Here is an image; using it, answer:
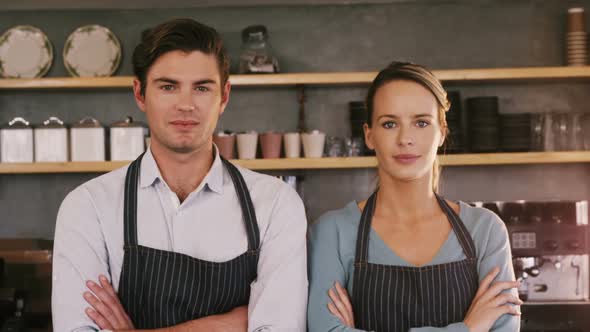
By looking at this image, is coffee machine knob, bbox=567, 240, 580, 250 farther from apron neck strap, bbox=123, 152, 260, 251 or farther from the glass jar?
apron neck strap, bbox=123, 152, 260, 251

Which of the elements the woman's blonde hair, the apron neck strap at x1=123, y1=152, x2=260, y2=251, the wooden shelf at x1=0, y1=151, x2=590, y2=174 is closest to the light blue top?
the apron neck strap at x1=123, y1=152, x2=260, y2=251

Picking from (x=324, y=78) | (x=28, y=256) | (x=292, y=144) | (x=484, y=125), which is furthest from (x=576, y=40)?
(x=28, y=256)

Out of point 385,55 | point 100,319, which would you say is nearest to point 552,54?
point 385,55

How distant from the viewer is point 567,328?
3732 millimetres

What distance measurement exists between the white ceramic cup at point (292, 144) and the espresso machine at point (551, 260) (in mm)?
984

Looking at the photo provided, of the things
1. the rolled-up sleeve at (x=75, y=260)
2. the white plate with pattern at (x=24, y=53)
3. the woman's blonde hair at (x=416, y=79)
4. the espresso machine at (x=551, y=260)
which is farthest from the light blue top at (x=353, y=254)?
the white plate with pattern at (x=24, y=53)

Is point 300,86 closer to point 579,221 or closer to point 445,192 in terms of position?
point 445,192

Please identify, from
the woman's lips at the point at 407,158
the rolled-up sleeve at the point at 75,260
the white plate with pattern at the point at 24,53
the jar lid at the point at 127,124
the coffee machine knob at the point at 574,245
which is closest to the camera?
the rolled-up sleeve at the point at 75,260

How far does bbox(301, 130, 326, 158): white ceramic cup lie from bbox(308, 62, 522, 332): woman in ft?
5.60

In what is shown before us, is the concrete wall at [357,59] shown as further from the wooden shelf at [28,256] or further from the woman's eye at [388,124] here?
the woman's eye at [388,124]

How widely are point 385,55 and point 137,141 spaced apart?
1.43 meters

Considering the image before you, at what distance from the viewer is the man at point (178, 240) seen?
6.10ft

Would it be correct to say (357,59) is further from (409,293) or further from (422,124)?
(409,293)

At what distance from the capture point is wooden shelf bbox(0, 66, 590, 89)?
3.74m
